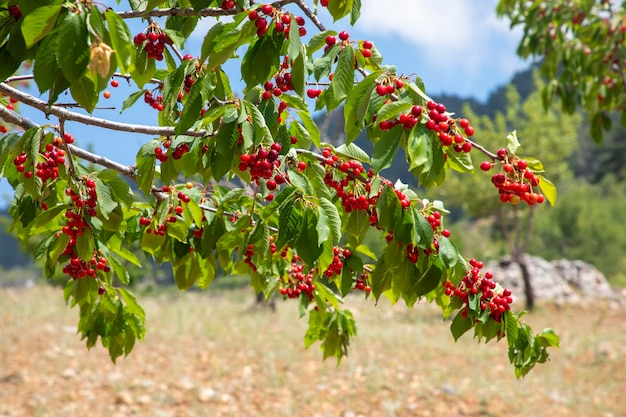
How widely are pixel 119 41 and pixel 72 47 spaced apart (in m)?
0.13

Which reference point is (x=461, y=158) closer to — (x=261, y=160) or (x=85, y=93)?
(x=261, y=160)

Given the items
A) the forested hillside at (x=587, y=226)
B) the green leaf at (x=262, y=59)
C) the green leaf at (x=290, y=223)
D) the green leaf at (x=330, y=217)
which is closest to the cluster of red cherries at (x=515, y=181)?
the green leaf at (x=330, y=217)

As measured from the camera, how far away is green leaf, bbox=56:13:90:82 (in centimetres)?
119

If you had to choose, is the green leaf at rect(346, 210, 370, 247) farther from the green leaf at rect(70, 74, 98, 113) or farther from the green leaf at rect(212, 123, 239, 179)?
the green leaf at rect(70, 74, 98, 113)

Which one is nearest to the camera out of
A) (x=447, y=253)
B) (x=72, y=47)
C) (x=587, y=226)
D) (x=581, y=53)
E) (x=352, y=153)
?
(x=72, y=47)

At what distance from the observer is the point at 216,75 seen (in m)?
1.91

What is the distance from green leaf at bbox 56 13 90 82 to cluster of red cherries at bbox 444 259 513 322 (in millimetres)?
1589

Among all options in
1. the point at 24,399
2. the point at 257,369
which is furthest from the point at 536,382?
the point at 24,399

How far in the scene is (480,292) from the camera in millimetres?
2229

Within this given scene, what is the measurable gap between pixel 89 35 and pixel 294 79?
1.99 feet

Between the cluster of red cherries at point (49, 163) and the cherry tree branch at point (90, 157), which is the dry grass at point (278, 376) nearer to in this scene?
the cherry tree branch at point (90, 157)

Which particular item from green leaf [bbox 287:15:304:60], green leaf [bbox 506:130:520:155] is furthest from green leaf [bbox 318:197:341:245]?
green leaf [bbox 506:130:520:155]

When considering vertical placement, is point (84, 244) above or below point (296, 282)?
below

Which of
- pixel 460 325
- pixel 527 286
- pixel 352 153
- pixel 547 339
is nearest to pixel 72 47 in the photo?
pixel 352 153
